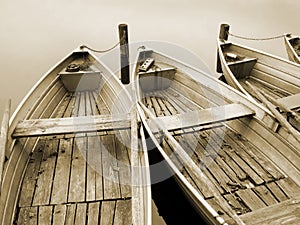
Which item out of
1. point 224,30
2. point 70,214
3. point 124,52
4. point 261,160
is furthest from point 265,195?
point 224,30

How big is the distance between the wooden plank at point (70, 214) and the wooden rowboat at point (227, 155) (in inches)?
42.3

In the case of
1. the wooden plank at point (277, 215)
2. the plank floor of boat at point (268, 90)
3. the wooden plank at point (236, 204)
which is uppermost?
the plank floor of boat at point (268, 90)

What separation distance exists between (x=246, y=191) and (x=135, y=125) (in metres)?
1.43

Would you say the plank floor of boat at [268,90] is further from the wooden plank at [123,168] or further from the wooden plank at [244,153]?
the wooden plank at [123,168]

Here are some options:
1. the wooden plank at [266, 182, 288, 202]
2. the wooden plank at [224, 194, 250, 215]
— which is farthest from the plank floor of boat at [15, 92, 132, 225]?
the wooden plank at [266, 182, 288, 202]

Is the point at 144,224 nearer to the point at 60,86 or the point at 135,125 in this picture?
the point at 135,125

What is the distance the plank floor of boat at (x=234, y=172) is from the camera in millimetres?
3104

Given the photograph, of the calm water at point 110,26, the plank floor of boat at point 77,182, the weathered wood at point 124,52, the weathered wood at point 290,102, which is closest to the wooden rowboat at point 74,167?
the plank floor of boat at point 77,182

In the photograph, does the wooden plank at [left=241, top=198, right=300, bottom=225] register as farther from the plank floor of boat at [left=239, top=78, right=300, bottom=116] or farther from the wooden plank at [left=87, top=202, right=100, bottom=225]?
the plank floor of boat at [left=239, top=78, right=300, bottom=116]

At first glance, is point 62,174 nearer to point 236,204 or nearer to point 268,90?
point 236,204

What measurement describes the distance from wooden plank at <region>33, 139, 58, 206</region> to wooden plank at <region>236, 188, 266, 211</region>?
1.99m

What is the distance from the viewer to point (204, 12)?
38.5ft

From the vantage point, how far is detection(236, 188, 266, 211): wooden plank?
3.03 meters

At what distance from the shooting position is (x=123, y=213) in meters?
2.82
